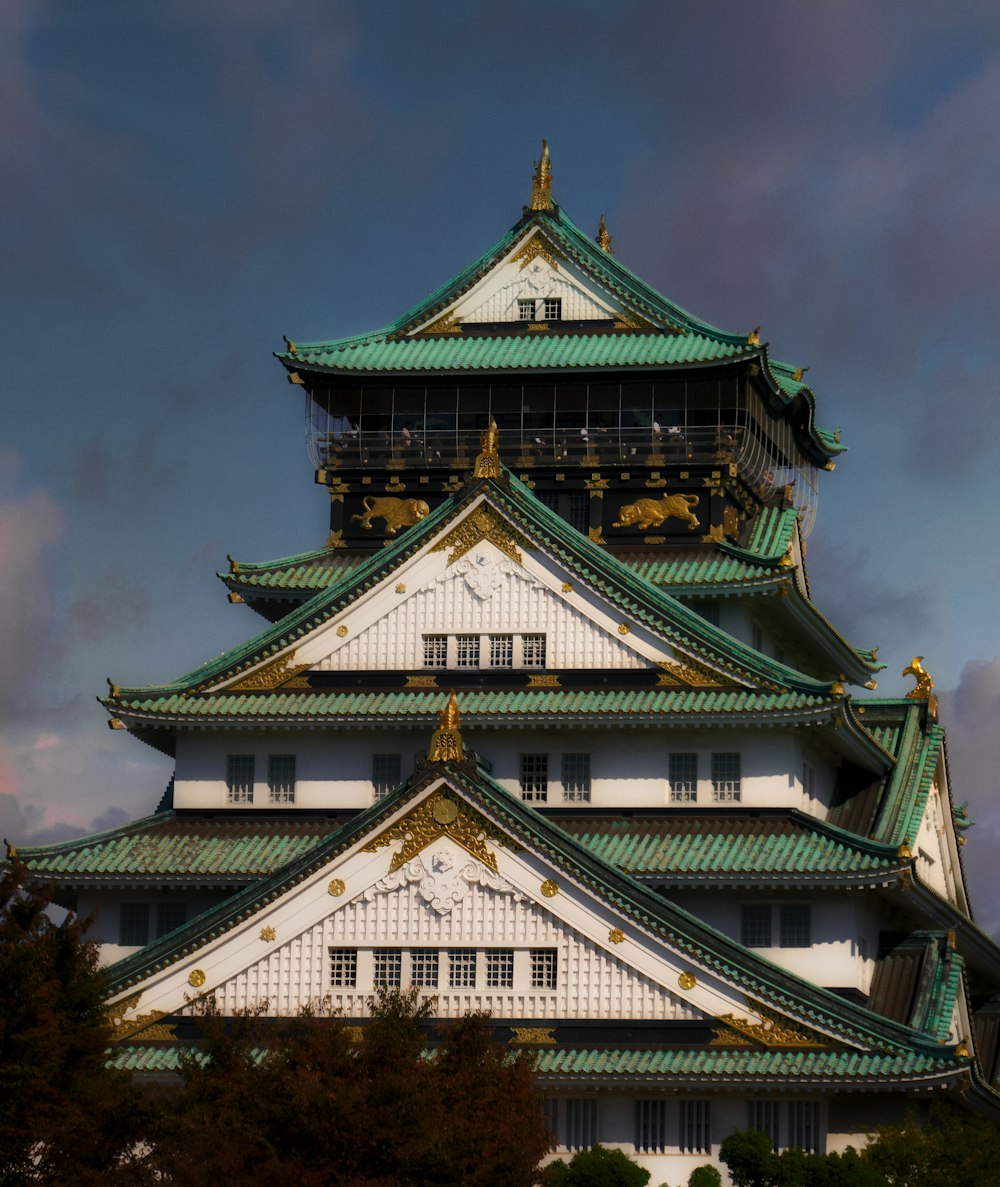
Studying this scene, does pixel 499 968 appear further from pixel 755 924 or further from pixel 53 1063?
pixel 53 1063

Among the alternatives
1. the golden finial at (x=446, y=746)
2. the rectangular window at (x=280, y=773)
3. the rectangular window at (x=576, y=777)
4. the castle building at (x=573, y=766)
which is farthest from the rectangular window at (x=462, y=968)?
the rectangular window at (x=280, y=773)

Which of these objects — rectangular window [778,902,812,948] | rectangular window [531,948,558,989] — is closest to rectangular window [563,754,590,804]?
rectangular window [778,902,812,948]

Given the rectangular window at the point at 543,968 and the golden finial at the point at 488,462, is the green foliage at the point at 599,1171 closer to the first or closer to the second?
the rectangular window at the point at 543,968

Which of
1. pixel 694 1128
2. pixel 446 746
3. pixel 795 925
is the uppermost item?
pixel 446 746

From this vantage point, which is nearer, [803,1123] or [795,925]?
[803,1123]

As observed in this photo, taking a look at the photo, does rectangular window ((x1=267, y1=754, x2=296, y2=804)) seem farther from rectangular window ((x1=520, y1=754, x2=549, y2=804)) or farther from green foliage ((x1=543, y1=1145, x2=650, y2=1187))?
green foliage ((x1=543, y1=1145, x2=650, y2=1187))

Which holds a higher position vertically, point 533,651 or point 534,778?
point 533,651

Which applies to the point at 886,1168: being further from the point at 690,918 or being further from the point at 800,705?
the point at 800,705

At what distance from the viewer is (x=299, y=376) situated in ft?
231

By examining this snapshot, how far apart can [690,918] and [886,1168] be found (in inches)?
252

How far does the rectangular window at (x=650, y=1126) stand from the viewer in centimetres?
5406

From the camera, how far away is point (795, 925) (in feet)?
192

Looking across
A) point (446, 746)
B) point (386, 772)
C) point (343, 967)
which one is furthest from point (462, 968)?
point (386, 772)

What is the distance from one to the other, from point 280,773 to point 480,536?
24.7ft
